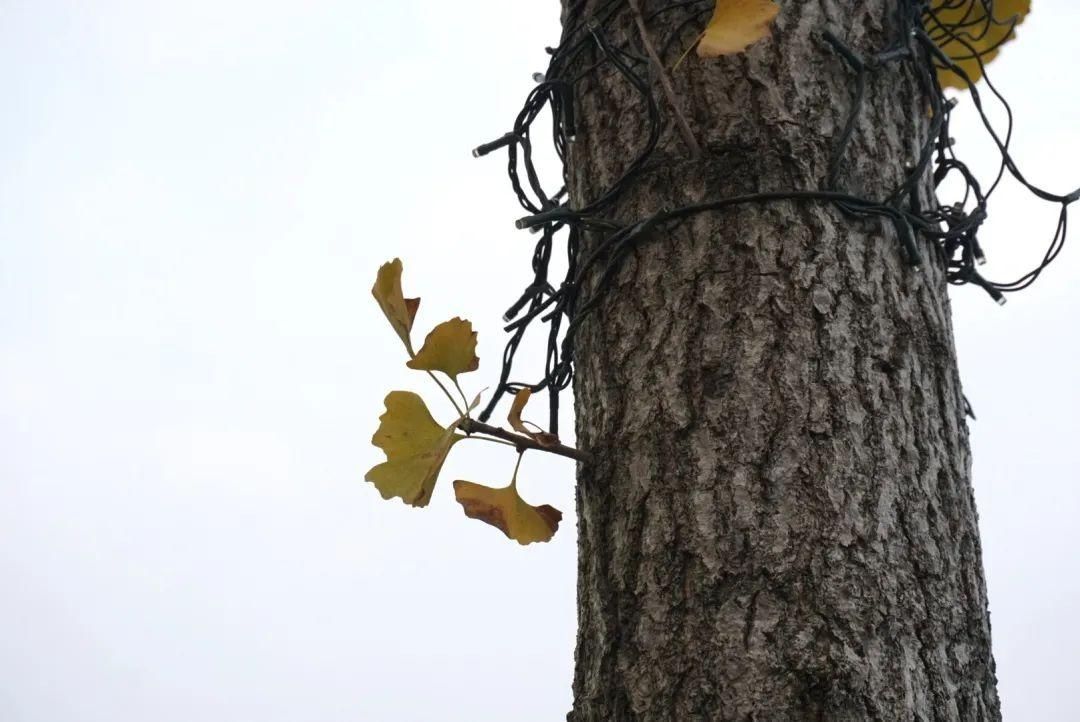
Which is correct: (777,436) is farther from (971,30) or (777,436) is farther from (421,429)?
(971,30)

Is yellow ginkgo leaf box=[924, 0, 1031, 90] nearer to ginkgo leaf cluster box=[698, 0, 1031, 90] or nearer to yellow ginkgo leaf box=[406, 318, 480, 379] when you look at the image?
ginkgo leaf cluster box=[698, 0, 1031, 90]

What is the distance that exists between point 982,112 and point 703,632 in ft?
2.03

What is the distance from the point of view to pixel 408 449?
0.85m

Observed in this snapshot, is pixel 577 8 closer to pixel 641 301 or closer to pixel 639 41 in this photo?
pixel 639 41

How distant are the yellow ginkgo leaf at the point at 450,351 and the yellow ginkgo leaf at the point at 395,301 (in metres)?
0.03

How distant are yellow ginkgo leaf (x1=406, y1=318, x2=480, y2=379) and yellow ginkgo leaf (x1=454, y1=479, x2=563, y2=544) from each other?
0.10m

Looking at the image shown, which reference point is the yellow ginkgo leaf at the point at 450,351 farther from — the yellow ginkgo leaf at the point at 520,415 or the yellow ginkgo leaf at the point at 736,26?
the yellow ginkgo leaf at the point at 736,26

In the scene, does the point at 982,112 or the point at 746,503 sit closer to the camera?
the point at 746,503

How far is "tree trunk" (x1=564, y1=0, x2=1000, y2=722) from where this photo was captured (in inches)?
28.5

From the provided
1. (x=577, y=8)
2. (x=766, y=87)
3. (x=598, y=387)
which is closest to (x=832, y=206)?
(x=766, y=87)

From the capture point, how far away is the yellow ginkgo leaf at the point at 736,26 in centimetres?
80

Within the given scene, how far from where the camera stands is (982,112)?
3.36 feet

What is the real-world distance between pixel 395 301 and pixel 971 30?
2.35 feet

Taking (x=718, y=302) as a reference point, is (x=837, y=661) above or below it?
below
